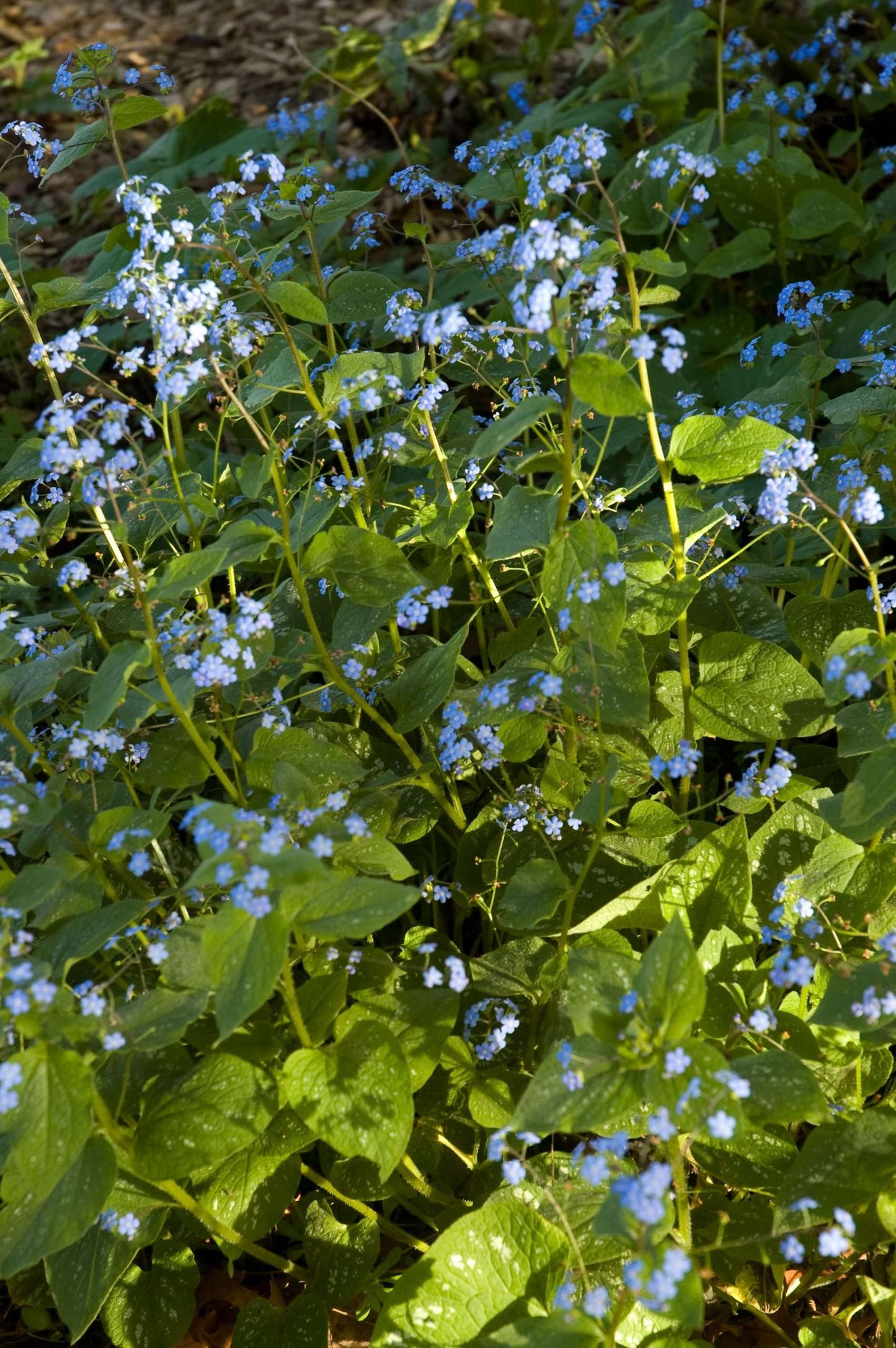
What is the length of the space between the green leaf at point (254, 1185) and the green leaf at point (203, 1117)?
109mm

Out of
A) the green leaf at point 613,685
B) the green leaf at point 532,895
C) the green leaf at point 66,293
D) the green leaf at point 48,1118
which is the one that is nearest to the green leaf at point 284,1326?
the green leaf at point 48,1118

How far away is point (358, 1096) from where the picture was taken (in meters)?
1.99

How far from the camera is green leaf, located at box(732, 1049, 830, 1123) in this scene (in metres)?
1.75

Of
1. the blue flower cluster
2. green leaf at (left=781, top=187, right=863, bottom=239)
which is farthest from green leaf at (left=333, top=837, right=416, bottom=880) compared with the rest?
green leaf at (left=781, top=187, right=863, bottom=239)

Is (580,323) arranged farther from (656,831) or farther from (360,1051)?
(360,1051)

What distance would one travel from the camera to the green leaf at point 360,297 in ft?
8.91

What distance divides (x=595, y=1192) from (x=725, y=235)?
3.95 m

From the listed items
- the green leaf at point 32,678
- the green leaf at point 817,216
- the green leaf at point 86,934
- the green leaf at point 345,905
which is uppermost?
the green leaf at point 817,216

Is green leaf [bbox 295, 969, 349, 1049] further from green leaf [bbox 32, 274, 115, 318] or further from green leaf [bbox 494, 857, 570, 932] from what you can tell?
green leaf [bbox 32, 274, 115, 318]

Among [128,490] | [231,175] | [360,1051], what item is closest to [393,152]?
[231,175]

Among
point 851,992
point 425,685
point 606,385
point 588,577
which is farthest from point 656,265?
point 851,992

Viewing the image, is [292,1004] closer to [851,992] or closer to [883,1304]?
[851,992]

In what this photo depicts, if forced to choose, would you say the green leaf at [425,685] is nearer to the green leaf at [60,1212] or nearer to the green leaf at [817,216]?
the green leaf at [60,1212]

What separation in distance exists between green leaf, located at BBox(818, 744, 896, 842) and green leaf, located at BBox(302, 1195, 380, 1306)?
119cm
